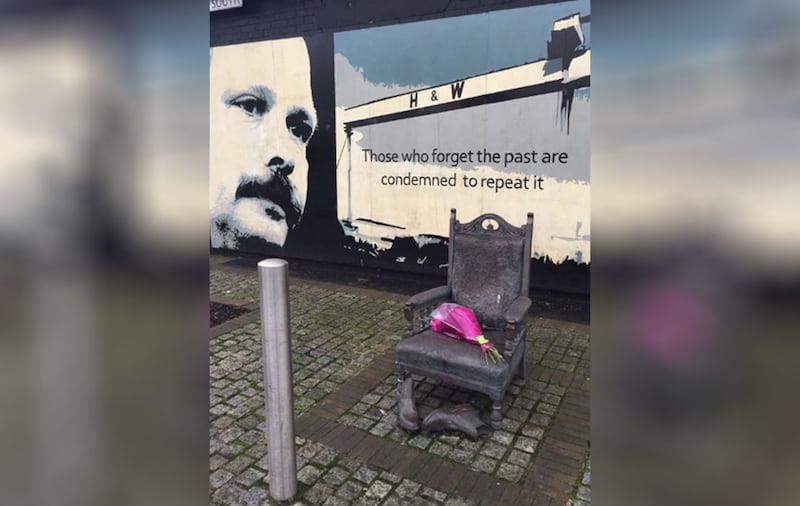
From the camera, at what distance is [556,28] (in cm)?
642

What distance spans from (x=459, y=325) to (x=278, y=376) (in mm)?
1635

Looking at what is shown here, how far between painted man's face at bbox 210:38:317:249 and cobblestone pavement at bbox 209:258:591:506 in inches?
146

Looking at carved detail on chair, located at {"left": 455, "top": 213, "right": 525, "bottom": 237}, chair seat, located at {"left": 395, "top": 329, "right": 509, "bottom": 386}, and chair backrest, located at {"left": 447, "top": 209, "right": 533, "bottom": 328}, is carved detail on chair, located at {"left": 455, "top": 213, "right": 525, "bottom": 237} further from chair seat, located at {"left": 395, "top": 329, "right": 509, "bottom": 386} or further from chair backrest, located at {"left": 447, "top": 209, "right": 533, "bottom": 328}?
chair seat, located at {"left": 395, "top": 329, "right": 509, "bottom": 386}

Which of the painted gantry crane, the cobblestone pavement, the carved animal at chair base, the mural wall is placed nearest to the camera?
the cobblestone pavement

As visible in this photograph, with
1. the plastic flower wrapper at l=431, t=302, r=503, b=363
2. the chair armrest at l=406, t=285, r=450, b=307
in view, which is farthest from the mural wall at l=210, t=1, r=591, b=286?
the plastic flower wrapper at l=431, t=302, r=503, b=363

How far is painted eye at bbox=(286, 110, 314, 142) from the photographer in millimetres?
8695

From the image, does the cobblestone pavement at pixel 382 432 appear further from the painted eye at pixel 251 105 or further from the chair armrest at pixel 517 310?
the painted eye at pixel 251 105

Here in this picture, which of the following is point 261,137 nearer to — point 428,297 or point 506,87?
point 506,87

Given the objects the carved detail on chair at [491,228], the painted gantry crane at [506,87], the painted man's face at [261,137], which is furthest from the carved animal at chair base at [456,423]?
the painted man's face at [261,137]

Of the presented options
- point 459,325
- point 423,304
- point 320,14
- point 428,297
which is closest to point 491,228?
point 428,297

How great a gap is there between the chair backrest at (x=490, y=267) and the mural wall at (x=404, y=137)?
1.69 meters
